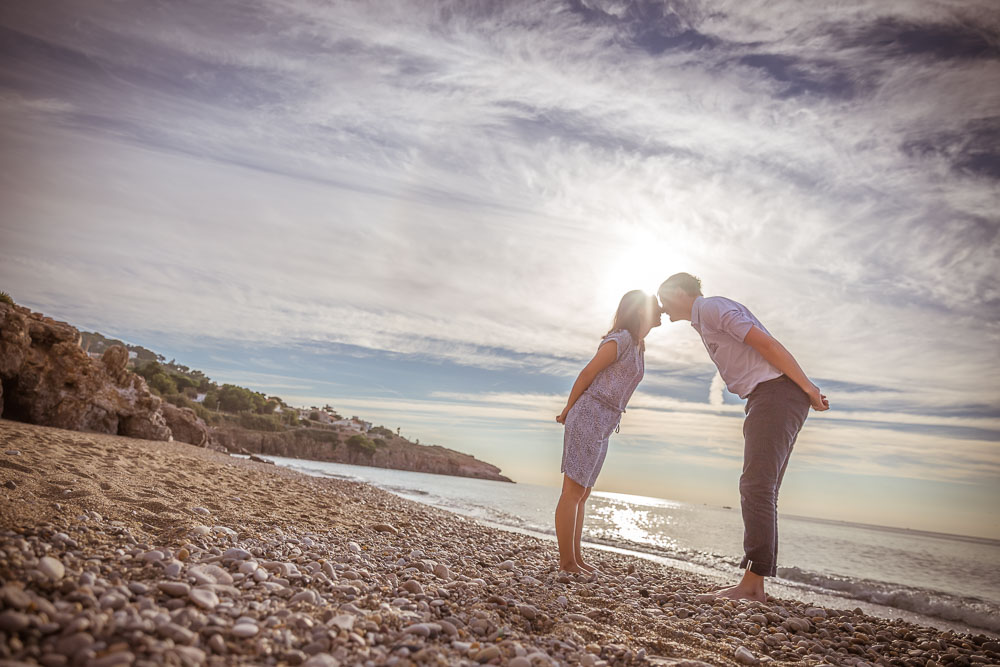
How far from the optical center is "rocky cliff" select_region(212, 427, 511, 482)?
41906 millimetres

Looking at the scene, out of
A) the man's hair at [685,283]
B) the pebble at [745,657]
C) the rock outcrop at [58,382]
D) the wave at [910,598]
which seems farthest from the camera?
the rock outcrop at [58,382]

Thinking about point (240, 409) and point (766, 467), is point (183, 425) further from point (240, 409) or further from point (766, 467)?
point (240, 409)

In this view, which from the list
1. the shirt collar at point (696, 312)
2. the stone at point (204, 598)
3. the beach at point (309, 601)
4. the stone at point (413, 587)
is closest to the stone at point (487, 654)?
the beach at point (309, 601)

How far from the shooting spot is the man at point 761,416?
173 inches

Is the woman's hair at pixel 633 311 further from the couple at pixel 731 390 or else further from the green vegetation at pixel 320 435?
the green vegetation at pixel 320 435

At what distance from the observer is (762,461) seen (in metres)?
4.42

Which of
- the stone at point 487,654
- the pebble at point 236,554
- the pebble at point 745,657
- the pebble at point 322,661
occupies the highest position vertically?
the pebble at point 322,661

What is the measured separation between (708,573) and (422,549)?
515 cm

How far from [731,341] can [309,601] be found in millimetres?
3847

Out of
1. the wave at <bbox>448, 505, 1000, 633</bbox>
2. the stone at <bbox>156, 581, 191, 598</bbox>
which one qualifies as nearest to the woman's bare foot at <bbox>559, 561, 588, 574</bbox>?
the stone at <bbox>156, 581, 191, 598</bbox>

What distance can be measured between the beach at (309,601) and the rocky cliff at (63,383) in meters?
6.57

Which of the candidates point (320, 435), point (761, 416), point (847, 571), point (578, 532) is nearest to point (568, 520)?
point (578, 532)

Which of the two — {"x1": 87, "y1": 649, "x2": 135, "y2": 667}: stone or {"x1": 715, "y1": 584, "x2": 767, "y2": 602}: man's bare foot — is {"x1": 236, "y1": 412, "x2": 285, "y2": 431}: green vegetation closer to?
{"x1": 715, "y1": 584, "x2": 767, "y2": 602}: man's bare foot

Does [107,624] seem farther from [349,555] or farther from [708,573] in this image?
[708,573]
